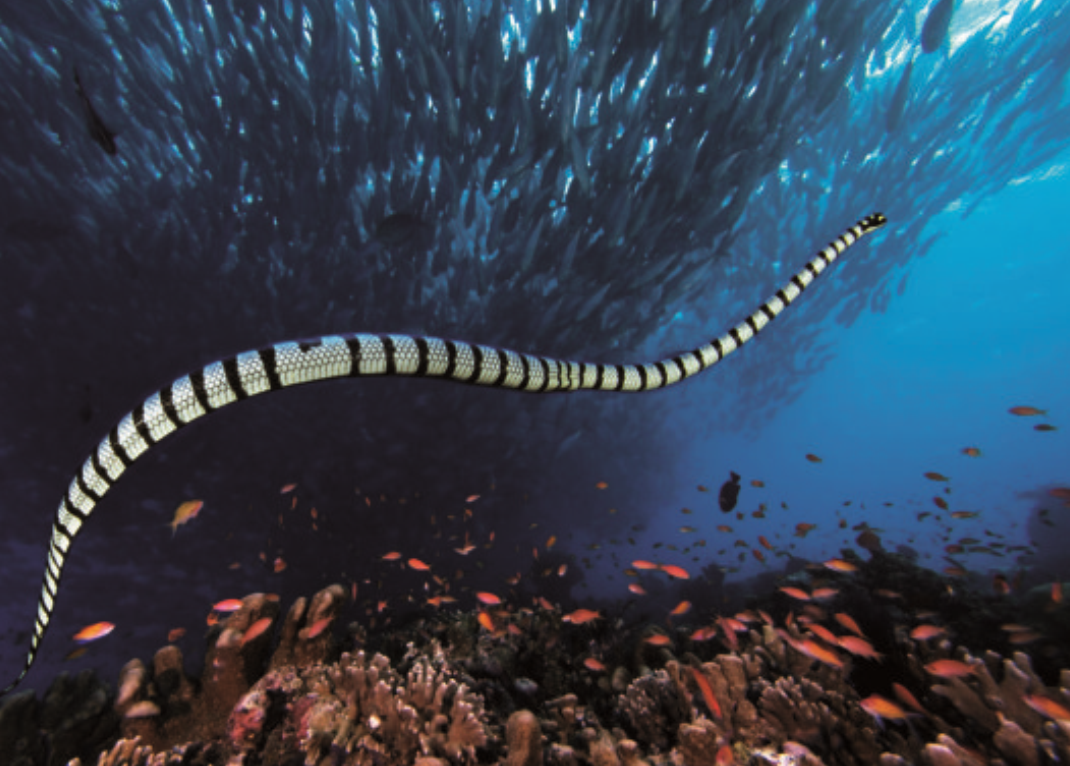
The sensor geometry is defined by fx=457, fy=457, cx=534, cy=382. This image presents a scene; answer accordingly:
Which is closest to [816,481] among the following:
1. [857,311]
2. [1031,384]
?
[1031,384]

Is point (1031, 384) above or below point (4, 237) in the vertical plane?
above

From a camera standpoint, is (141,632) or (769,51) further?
(141,632)

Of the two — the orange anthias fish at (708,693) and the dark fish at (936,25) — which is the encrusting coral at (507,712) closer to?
the orange anthias fish at (708,693)

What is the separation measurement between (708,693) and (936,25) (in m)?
10.6

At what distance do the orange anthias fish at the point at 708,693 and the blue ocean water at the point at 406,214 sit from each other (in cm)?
603

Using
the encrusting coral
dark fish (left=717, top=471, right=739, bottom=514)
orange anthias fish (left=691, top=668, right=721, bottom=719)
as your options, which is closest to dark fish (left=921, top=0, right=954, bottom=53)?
dark fish (left=717, top=471, right=739, bottom=514)

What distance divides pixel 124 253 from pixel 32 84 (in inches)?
94.4

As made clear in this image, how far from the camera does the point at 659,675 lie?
3375mm

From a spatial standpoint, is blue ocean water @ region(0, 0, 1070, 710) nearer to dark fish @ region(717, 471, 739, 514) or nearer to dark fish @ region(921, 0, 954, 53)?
dark fish @ region(921, 0, 954, 53)

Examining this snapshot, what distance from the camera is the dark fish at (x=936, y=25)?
724cm

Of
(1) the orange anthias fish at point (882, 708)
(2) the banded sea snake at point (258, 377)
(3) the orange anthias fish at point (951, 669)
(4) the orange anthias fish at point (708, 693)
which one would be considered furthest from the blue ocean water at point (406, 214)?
(1) the orange anthias fish at point (882, 708)

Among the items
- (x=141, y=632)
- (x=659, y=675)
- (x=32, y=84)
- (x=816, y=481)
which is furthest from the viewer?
(x=816, y=481)

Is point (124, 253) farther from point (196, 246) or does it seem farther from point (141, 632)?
point (141, 632)

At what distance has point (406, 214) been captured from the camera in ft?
20.4
